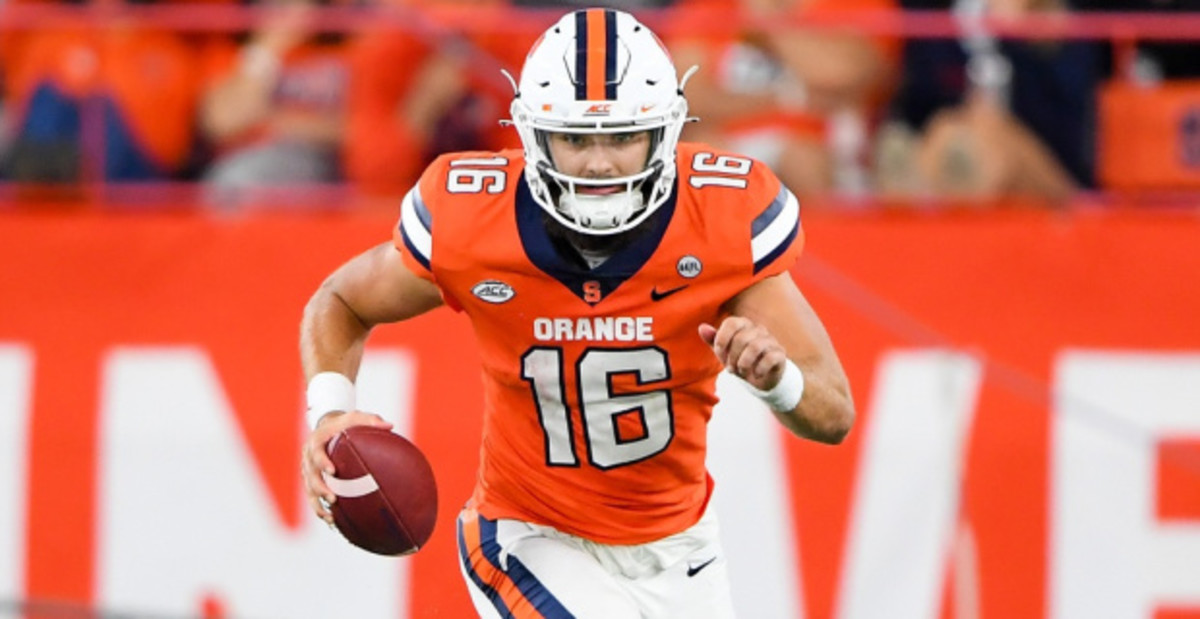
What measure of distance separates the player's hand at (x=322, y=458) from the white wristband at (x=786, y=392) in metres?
0.78

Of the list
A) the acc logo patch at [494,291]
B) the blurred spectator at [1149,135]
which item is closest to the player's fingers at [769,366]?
the acc logo patch at [494,291]

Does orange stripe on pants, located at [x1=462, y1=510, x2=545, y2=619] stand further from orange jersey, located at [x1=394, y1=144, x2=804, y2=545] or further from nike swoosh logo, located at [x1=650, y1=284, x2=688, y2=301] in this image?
nike swoosh logo, located at [x1=650, y1=284, x2=688, y2=301]

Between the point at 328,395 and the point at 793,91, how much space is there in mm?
2828

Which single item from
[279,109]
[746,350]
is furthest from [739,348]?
[279,109]

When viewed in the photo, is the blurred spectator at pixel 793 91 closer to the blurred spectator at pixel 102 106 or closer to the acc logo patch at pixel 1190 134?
the acc logo patch at pixel 1190 134

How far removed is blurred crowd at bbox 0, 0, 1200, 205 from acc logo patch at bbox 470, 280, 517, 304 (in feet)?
7.77

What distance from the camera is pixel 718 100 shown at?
6.68 m

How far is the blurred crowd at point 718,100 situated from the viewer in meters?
6.46

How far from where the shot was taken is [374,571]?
6.62 m

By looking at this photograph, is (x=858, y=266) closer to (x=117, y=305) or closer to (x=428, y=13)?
(x=428, y=13)

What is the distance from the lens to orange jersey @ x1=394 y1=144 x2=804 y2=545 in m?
4.12

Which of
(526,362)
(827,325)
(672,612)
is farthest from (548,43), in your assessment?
(827,325)

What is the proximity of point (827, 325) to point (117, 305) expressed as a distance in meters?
2.37

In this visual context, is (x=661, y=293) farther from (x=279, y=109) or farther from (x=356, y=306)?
(x=279, y=109)
